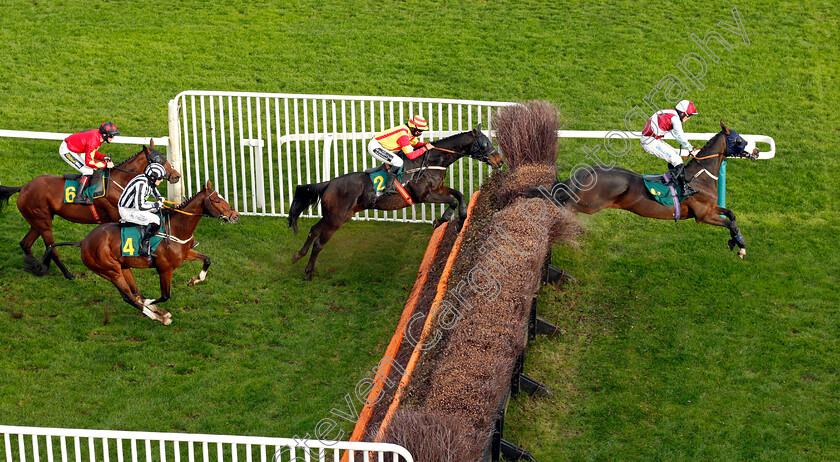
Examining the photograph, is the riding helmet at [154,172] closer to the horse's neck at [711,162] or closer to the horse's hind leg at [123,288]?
the horse's hind leg at [123,288]

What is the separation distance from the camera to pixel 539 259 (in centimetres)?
938

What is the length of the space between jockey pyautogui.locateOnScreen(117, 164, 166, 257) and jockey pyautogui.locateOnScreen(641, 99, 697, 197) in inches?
193

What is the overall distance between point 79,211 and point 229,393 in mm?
3103

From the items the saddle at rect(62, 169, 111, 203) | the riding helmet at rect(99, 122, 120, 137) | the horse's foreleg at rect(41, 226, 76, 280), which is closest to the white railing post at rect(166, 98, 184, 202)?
the riding helmet at rect(99, 122, 120, 137)

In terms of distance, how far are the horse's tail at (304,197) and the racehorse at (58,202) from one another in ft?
4.15

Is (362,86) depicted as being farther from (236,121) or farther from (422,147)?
(422,147)

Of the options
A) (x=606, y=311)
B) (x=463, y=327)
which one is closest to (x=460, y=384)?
(x=463, y=327)

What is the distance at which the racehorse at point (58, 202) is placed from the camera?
35.0ft

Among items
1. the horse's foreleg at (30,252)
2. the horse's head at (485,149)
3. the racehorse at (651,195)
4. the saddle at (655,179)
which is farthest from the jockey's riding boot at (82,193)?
the saddle at (655,179)

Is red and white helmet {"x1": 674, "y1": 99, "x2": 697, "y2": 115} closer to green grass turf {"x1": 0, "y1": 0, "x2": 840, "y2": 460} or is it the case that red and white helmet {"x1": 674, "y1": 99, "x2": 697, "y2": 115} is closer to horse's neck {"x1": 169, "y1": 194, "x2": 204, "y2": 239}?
green grass turf {"x1": 0, "y1": 0, "x2": 840, "y2": 460}

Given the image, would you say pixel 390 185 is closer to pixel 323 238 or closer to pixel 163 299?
pixel 323 238

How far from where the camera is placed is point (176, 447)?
253 inches

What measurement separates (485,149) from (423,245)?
4.70 ft

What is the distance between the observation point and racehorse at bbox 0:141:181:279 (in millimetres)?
10672
